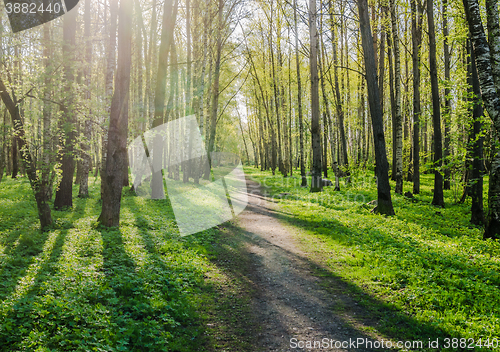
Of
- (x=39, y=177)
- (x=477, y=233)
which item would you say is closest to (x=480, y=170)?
(x=477, y=233)

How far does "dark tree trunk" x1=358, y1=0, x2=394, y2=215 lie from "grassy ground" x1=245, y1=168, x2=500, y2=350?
75 centimetres

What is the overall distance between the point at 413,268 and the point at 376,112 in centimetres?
700

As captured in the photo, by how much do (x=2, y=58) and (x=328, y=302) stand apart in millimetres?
9699

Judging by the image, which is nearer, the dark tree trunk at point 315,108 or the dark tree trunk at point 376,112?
the dark tree trunk at point 376,112

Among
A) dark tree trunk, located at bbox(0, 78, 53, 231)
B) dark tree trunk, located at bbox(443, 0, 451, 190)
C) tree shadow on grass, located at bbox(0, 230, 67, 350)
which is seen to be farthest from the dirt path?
dark tree trunk, located at bbox(443, 0, 451, 190)

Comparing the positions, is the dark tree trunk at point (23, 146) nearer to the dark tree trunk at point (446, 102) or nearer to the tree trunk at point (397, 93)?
the dark tree trunk at point (446, 102)

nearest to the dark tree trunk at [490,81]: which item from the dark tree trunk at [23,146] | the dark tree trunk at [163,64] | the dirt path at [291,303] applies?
the dirt path at [291,303]

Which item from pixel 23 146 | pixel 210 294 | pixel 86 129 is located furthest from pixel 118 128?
pixel 210 294

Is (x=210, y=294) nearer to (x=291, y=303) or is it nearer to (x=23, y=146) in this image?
(x=291, y=303)

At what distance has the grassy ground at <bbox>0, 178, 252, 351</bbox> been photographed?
362cm

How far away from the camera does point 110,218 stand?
8.73 m

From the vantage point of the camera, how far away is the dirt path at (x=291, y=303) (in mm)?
4027

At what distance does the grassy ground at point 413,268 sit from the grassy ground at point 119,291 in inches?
86.8

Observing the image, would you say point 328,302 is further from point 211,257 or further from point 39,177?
point 39,177
